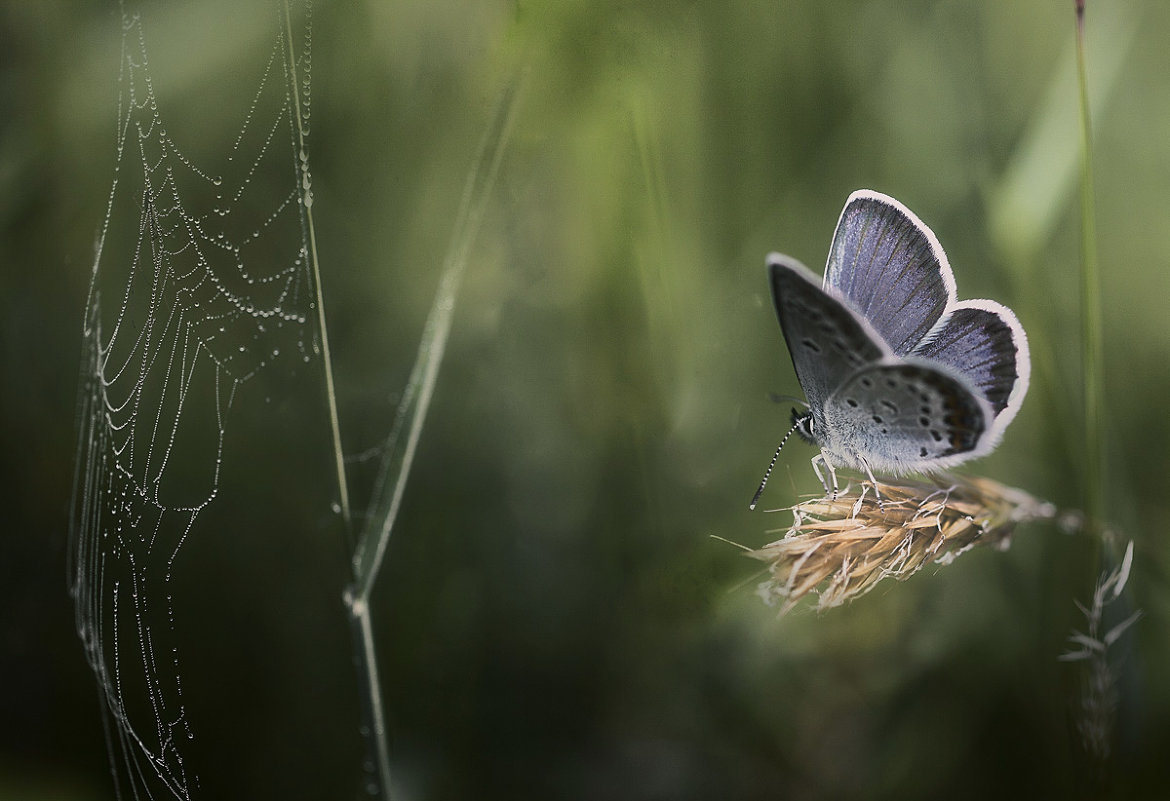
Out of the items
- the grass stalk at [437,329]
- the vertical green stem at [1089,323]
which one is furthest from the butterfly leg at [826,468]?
the grass stalk at [437,329]

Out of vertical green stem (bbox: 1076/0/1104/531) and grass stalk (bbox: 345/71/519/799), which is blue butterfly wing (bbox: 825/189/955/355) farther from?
grass stalk (bbox: 345/71/519/799)

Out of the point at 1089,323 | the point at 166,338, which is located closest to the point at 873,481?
the point at 1089,323

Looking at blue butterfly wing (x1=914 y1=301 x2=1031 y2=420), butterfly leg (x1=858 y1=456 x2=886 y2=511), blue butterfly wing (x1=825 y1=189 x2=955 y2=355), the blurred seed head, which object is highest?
blue butterfly wing (x1=825 y1=189 x2=955 y2=355)

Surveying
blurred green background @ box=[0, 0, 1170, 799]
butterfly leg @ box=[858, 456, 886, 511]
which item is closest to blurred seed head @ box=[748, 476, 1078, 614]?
butterfly leg @ box=[858, 456, 886, 511]

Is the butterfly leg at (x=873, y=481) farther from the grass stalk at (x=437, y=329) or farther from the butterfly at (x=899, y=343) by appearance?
the grass stalk at (x=437, y=329)

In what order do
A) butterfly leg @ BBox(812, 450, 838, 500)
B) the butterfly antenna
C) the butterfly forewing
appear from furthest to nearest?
the butterfly antenna < butterfly leg @ BBox(812, 450, 838, 500) < the butterfly forewing

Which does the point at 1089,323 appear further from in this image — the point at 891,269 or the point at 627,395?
the point at 627,395
